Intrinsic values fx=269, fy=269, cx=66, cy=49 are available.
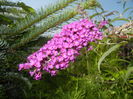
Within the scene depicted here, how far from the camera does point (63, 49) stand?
6.09 feet

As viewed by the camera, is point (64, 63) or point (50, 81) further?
point (50, 81)

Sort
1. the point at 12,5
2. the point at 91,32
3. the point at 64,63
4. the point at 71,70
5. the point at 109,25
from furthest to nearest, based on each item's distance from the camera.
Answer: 1. the point at 12,5
2. the point at 71,70
3. the point at 109,25
4. the point at 91,32
5. the point at 64,63

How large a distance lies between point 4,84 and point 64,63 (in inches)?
44.7

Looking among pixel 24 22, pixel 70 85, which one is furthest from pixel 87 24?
pixel 24 22

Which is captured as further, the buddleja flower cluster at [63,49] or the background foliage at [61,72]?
the background foliage at [61,72]

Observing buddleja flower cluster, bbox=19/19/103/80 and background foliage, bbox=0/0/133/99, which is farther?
background foliage, bbox=0/0/133/99

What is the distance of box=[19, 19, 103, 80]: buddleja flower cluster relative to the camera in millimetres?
1845

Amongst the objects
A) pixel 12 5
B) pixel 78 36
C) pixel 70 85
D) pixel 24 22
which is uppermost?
pixel 12 5

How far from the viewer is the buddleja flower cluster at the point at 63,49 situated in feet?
6.05

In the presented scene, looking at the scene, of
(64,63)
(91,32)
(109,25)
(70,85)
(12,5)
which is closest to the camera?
(64,63)

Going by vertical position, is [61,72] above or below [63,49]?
below

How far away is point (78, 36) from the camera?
1925 mm

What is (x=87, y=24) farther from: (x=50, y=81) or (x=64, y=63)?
(x=50, y=81)

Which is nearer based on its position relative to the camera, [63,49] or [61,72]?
[63,49]
